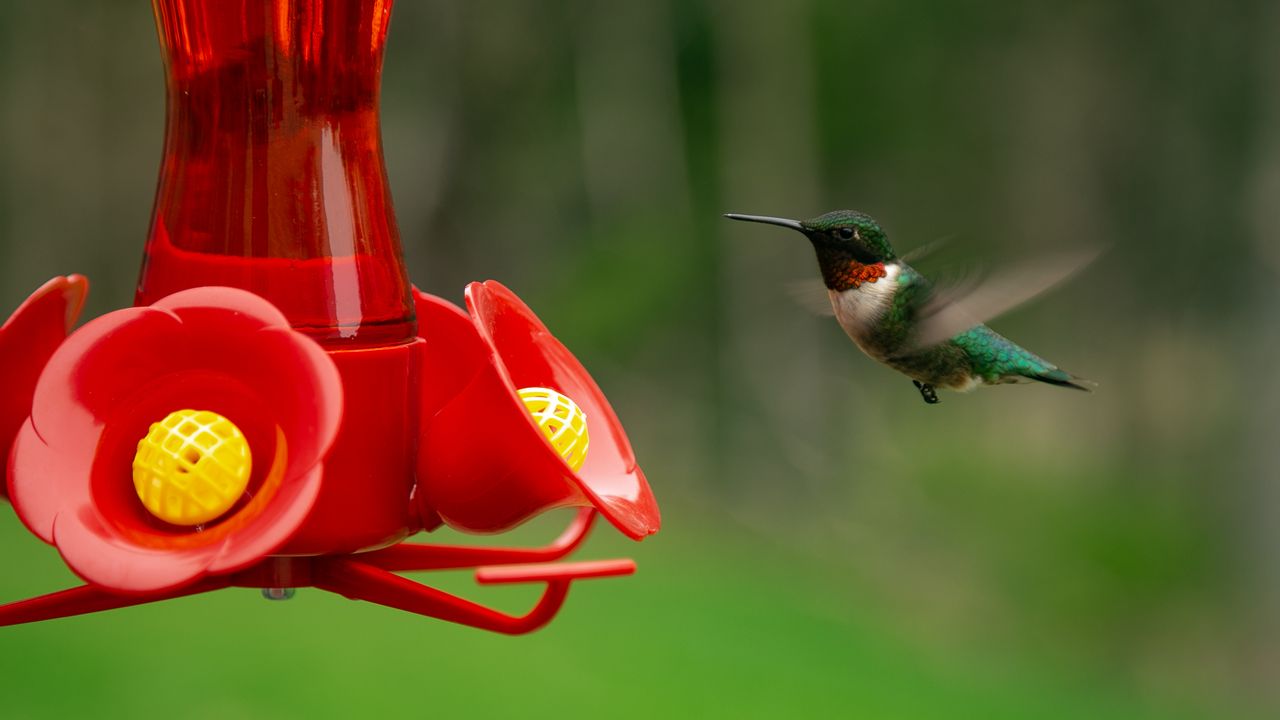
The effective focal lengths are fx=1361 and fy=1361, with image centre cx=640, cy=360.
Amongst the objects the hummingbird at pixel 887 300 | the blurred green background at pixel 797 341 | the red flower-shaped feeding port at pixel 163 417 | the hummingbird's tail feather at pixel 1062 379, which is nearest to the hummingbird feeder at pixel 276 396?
the red flower-shaped feeding port at pixel 163 417

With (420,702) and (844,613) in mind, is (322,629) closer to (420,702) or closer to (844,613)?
(420,702)

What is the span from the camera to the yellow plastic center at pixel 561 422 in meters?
1.74

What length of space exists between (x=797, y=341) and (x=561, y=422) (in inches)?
315

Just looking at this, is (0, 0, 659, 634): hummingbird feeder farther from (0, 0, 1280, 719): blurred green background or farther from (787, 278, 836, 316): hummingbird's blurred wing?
(0, 0, 1280, 719): blurred green background

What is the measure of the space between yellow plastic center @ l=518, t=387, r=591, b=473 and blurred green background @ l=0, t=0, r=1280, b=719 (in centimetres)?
345

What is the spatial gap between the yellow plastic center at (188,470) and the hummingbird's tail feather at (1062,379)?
1384 mm

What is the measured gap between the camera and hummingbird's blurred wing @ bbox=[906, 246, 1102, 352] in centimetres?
201

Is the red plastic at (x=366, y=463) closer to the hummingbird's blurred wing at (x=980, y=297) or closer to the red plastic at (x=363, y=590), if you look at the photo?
the red plastic at (x=363, y=590)

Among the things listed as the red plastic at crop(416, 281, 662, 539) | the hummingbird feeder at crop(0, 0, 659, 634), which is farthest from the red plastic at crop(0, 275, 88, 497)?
the red plastic at crop(416, 281, 662, 539)

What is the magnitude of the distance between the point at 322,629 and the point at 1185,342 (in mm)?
5556

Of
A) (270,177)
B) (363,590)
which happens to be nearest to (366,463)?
(363,590)

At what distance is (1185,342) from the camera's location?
838 cm

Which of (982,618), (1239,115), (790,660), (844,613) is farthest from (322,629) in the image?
(1239,115)

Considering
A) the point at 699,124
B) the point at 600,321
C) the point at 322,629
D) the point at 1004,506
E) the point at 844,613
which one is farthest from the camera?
the point at 699,124
